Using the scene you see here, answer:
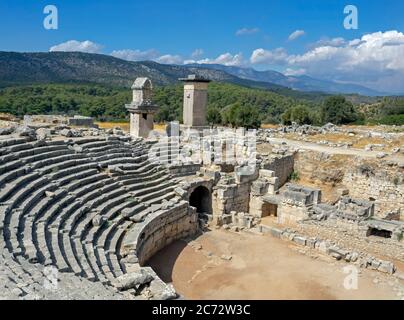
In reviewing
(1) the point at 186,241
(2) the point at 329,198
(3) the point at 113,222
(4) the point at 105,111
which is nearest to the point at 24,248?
(3) the point at 113,222

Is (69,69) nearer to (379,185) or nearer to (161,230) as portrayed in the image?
(379,185)

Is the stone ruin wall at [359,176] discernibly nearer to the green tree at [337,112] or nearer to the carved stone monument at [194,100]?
the carved stone monument at [194,100]

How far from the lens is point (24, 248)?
864 cm

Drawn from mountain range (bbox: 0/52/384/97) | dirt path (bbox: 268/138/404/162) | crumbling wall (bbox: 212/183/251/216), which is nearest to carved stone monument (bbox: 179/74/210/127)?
crumbling wall (bbox: 212/183/251/216)

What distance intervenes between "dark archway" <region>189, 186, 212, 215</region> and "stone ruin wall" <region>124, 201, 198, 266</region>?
2070mm

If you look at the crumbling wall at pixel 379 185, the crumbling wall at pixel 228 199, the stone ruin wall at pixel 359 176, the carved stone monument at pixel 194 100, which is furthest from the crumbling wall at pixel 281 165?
the carved stone monument at pixel 194 100

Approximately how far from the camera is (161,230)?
1407 cm

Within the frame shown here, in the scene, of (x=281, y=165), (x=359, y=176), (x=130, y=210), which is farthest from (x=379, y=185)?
→ (x=130, y=210)

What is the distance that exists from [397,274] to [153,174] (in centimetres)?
977

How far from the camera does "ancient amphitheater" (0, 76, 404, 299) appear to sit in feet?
28.5

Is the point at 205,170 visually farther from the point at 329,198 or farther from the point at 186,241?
the point at 329,198

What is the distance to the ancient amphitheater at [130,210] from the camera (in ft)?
28.5

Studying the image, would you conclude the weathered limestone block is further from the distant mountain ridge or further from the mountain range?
the distant mountain ridge

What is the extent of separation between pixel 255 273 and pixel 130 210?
15.0 feet
